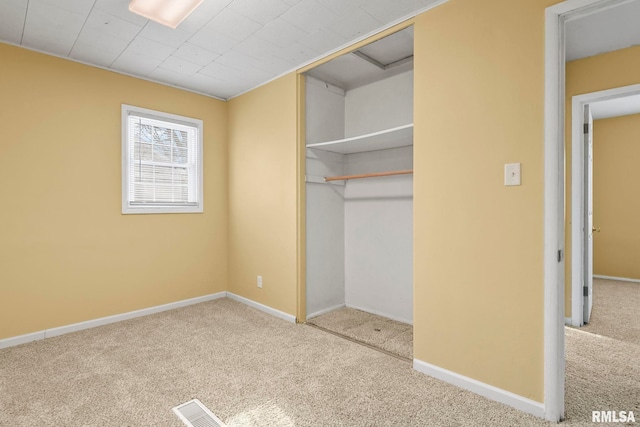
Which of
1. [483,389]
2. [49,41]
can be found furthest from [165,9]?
[483,389]

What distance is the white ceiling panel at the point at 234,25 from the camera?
7.39 ft

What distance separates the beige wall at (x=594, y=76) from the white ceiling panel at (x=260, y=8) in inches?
112

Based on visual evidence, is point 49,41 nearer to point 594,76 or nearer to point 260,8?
point 260,8

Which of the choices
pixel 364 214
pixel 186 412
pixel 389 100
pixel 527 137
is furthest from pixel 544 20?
pixel 186 412

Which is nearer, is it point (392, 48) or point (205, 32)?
point (205, 32)

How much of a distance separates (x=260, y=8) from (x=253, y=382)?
8.08ft

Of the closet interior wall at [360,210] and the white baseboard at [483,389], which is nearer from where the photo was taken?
the white baseboard at [483,389]

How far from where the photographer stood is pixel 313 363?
238 cm

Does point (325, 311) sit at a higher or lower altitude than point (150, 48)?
lower

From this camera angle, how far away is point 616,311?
3471mm

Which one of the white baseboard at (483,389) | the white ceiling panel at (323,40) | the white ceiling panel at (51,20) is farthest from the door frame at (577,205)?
the white ceiling panel at (51,20)

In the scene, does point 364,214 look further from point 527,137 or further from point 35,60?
point 35,60

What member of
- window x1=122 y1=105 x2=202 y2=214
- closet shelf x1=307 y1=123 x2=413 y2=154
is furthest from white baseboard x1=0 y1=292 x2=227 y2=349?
closet shelf x1=307 y1=123 x2=413 y2=154

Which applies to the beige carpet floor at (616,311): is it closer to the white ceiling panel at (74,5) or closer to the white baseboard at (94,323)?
the white baseboard at (94,323)
